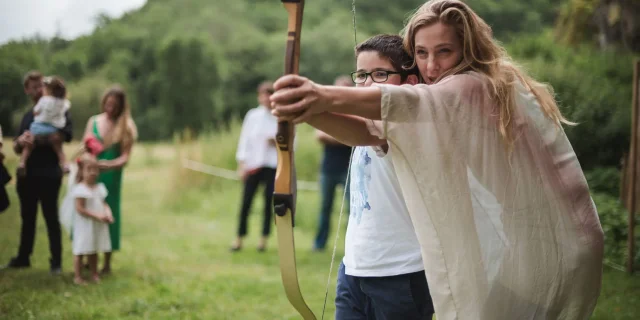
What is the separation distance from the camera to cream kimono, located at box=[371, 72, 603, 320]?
2277mm

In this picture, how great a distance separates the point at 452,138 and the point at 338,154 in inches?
269

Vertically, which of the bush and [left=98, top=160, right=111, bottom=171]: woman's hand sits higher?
[left=98, top=160, right=111, bottom=171]: woman's hand

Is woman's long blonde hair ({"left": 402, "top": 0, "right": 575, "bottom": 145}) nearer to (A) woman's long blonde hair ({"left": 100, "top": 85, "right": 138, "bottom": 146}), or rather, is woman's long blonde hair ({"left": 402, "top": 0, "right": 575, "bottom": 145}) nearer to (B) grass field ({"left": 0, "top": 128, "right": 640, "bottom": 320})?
(B) grass field ({"left": 0, "top": 128, "right": 640, "bottom": 320})

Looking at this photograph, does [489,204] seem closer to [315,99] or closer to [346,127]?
[346,127]

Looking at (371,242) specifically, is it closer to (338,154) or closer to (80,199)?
(80,199)

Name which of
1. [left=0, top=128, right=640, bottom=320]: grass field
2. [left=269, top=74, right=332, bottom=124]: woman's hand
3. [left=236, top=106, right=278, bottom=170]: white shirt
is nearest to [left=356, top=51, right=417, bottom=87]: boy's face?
[left=269, top=74, right=332, bottom=124]: woman's hand

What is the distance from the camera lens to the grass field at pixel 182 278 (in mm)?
5441

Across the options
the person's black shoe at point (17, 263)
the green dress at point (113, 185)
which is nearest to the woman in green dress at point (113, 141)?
the green dress at point (113, 185)

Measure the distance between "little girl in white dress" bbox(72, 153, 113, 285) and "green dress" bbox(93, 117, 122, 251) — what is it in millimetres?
390

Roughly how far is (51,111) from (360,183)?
439 cm

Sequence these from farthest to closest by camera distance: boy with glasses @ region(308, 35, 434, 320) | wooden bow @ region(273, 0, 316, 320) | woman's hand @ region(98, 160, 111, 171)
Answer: woman's hand @ region(98, 160, 111, 171) < boy with glasses @ region(308, 35, 434, 320) < wooden bow @ region(273, 0, 316, 320)

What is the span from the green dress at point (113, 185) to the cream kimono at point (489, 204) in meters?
5.17

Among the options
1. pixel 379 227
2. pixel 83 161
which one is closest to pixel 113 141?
pixel 83 161

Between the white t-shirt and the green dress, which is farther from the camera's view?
the green dress
